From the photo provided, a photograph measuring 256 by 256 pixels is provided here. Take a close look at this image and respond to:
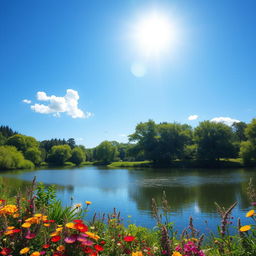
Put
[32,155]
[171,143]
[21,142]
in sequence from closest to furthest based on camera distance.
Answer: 1. [171,143]
2. [32,155]
3. [21,142]

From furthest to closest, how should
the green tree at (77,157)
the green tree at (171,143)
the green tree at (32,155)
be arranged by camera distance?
the green tree at (77,157) → the green tree at (32,155) → the green tree at (171,143)

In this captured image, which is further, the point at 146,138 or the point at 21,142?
the point at 21,142

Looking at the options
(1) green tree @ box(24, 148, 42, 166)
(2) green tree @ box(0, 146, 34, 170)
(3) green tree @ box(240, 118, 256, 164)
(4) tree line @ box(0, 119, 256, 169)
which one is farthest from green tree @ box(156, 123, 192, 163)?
(1) green tree @ box(24, 148, 42, 166)

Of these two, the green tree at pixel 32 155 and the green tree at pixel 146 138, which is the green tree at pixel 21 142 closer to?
the green tree at pixel 32 155

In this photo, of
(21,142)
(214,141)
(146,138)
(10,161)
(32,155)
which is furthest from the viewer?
(21,142)

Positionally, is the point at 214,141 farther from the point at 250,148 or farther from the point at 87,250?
the point at 87,250

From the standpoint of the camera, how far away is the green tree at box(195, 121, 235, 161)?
50.0 metres

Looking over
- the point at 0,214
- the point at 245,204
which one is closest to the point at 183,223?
the point at 245,204

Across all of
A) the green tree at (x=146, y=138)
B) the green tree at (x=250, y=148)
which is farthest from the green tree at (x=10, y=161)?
the green tree at (x=250, y=148)

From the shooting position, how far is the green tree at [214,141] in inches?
1969

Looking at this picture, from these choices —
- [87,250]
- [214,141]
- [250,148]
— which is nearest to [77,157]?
[214,141]

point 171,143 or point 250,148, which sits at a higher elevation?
point 171,143

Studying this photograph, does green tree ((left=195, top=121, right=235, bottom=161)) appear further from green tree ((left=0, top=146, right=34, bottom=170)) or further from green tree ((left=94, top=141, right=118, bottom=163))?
green tree ((left=0, top=146, right=34, bottom=170))

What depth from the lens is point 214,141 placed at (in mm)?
51156
